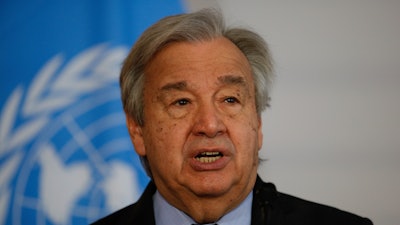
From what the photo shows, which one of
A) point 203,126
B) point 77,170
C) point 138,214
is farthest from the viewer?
point 77,170

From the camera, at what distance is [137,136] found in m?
2.51

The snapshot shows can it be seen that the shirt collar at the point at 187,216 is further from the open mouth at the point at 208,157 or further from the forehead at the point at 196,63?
the forehead at the point at 196,63

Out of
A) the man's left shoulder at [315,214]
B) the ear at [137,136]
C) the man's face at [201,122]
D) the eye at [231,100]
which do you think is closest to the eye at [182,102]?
the man's face at [201,122]

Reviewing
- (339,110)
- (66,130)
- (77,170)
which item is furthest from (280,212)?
(66,130)

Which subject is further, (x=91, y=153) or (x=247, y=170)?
(x=91, y=153)

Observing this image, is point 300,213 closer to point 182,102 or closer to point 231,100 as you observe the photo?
point 231,100

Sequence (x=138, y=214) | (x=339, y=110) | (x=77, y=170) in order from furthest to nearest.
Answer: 1. (x=339, y=110)
2. (x=77, y=170)
3. (x=138, y=214)

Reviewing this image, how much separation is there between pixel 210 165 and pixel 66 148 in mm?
986

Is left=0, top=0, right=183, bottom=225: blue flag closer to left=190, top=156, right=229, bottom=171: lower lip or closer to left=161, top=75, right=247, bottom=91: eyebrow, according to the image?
left=161, top=75, right=247, bottom=91: eyebrow

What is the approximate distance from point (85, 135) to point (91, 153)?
9 centimetres

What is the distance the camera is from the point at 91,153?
2861 mm

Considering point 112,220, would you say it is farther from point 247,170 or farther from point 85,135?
point 247,170

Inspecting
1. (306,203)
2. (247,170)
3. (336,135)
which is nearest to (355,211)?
(336,135)

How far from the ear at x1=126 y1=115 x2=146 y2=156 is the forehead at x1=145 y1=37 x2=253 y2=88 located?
0.21 metres
